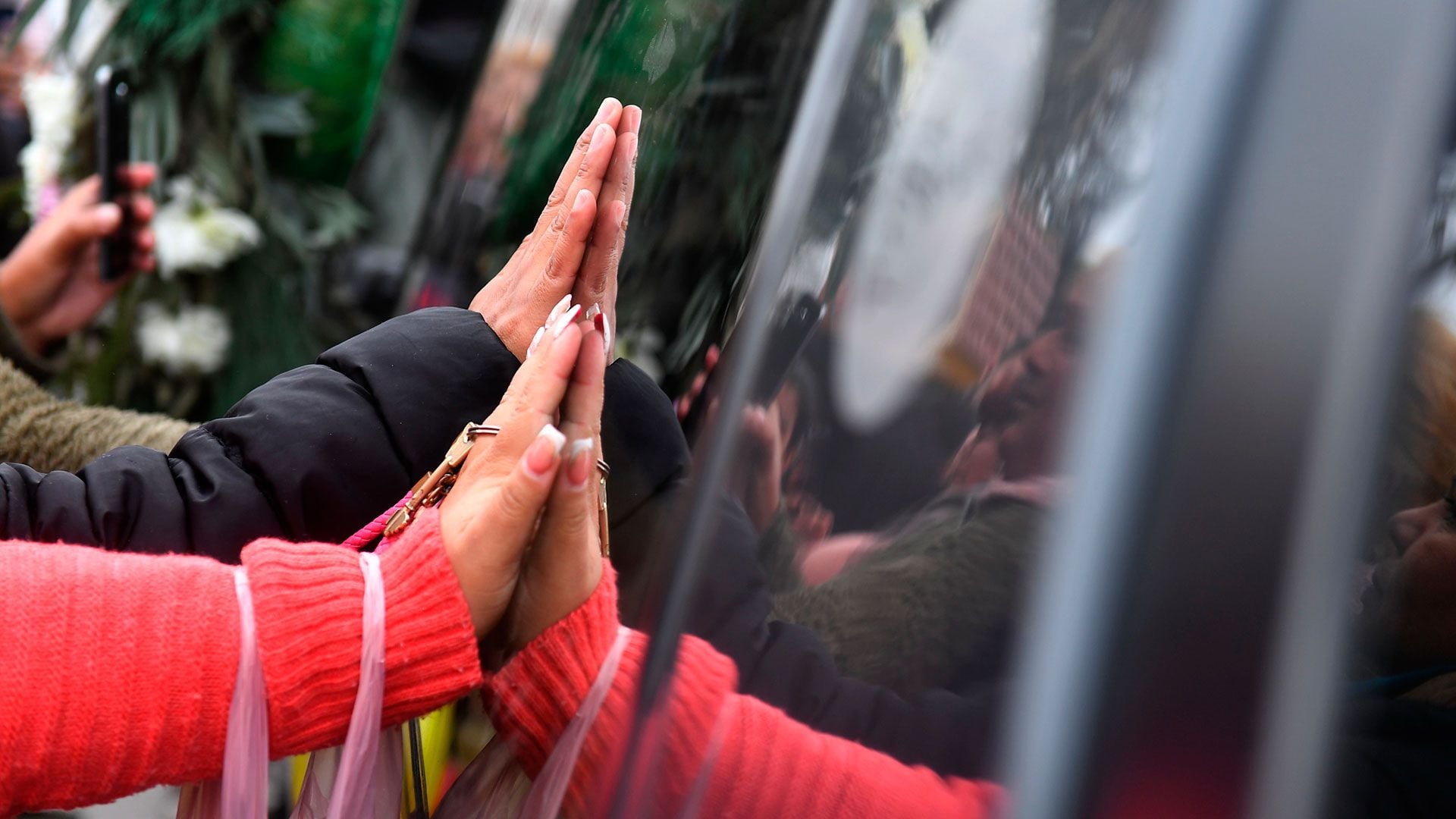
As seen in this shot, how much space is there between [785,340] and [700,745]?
196mm

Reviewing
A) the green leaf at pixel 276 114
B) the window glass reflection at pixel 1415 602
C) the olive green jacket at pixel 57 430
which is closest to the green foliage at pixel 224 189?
the green leaf at pixel 276 114

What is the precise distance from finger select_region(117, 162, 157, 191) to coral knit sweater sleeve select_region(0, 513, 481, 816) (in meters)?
1.34

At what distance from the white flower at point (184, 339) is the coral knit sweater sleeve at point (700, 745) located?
131 cm

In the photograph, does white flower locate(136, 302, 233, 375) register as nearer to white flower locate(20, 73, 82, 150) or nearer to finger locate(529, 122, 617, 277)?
white flower locate(20, 73, 82, 150)

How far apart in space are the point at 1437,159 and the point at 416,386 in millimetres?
634

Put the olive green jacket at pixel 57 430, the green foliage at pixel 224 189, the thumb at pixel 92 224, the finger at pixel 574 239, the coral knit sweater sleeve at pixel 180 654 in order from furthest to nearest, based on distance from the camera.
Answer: the green foliage at pixel 224 189, the thumb at pixel 92 224, the olive green jacket at pixel 57 430, the finger at pixel 574 239, the coral knit sweater sleeve at pixel 180 654

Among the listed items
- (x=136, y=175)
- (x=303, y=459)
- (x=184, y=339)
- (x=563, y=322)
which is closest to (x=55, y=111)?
(x=136, y=175)

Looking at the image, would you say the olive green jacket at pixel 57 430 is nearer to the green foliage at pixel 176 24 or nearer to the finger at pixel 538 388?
the finger at pixel 538 388

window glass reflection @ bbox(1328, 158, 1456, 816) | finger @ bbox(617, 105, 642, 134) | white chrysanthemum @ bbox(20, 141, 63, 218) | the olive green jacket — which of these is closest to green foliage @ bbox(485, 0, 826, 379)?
finger @ bbox(617, 105, 642, 134)


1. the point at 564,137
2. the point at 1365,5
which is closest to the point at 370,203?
the point at 564,137

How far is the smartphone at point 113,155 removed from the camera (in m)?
1.77

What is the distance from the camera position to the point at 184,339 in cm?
181

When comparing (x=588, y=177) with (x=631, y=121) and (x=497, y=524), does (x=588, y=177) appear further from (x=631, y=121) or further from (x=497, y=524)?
(x=497, y=524)

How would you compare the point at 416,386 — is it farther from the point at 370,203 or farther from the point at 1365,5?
the point at 370,203
